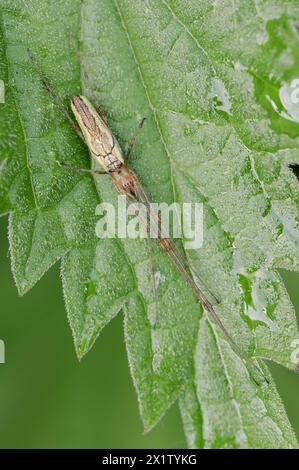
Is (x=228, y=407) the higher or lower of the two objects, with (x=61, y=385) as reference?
higher

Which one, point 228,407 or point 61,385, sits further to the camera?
point 61,385

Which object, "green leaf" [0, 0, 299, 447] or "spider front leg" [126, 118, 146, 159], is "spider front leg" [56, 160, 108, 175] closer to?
"green leaf" [0, 0, 299, 447]

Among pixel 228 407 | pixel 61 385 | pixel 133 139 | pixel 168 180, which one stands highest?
pixel 133 139

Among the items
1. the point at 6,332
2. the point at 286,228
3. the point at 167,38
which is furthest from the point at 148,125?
the point at 6,332

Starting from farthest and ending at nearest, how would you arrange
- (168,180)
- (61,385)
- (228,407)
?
(61,385), (168,180), (228,407)

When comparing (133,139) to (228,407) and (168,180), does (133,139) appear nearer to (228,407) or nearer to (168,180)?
(168,180)

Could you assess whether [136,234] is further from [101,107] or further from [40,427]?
[40,427]

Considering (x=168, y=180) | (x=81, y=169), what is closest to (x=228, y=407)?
(x=168, y=180)

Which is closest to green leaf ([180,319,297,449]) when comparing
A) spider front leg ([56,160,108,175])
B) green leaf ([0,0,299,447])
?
green leaf ([0,0,299,447])
